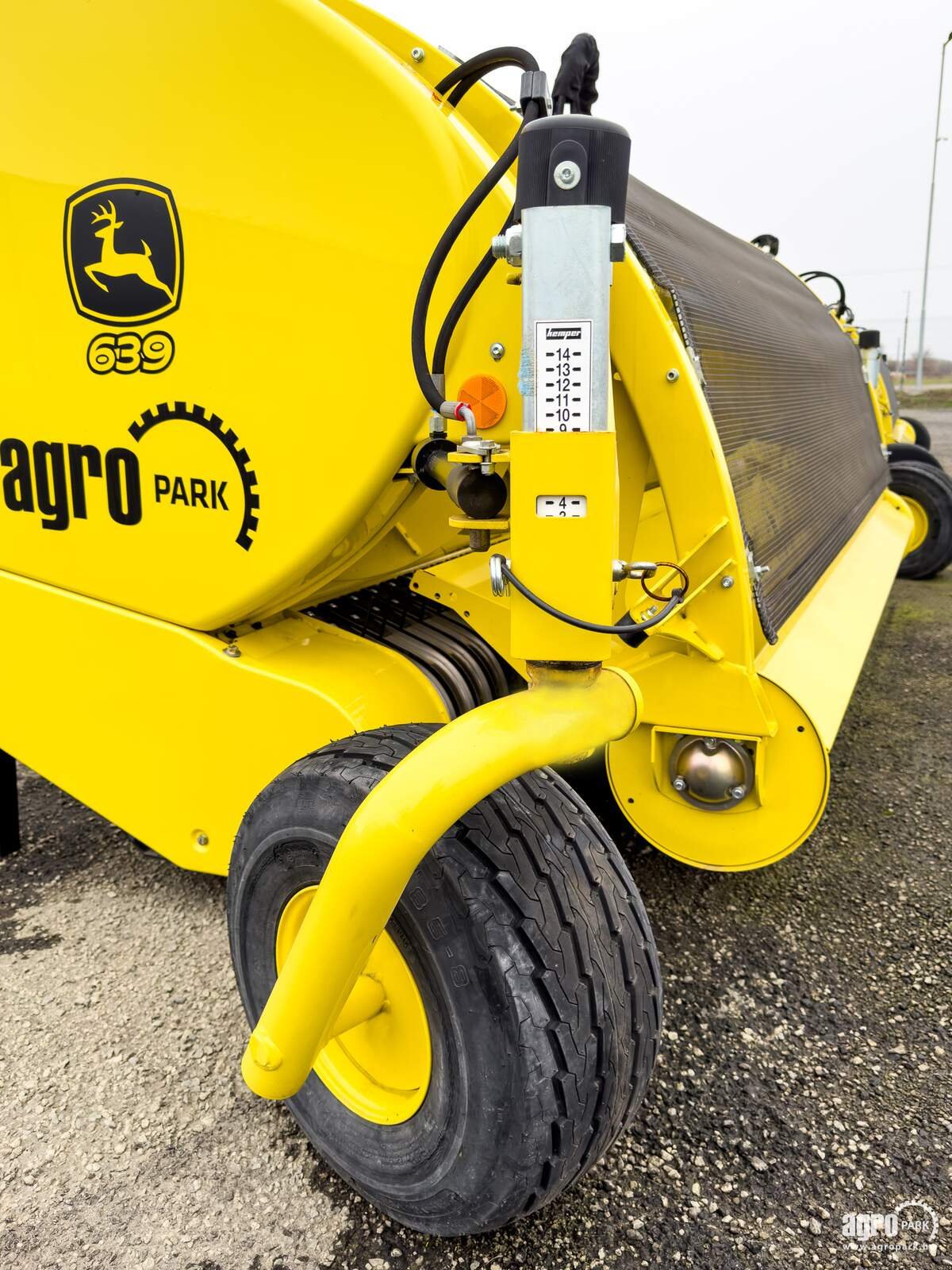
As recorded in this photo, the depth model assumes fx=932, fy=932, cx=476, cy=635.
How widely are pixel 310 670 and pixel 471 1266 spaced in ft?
3.58

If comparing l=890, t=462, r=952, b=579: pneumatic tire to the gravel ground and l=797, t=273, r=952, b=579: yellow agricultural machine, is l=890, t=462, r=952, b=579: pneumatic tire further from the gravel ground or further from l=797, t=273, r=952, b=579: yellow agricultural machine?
the gravel ground

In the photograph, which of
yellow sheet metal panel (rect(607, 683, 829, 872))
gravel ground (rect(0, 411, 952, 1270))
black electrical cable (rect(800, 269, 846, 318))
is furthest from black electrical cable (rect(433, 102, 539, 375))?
black electrical cable (rect(800, 269, 846, 318))

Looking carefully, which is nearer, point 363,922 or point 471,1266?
point 363,922

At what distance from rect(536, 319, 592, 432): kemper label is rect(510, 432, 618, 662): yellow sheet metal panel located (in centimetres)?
2

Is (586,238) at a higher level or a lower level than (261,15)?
lower

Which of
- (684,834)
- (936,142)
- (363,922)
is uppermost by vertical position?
(936,142)

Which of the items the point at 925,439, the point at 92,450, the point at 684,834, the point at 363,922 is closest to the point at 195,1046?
the point at 363,922

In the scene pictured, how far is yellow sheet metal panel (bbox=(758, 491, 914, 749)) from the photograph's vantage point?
1998mm

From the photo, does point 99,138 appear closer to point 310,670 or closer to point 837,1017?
point 310,670

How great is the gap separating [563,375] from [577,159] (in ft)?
0.82

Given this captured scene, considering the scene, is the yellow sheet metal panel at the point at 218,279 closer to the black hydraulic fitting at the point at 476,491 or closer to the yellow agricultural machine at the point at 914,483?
the black hydraulic fitting at the point at 476,491

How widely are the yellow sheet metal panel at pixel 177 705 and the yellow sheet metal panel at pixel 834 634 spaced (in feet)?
2.60

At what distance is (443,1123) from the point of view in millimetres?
1395

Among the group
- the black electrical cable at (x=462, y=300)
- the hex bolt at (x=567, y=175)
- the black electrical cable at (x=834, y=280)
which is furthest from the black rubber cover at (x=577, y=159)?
the black electrical cable at (x=834, y=280)
